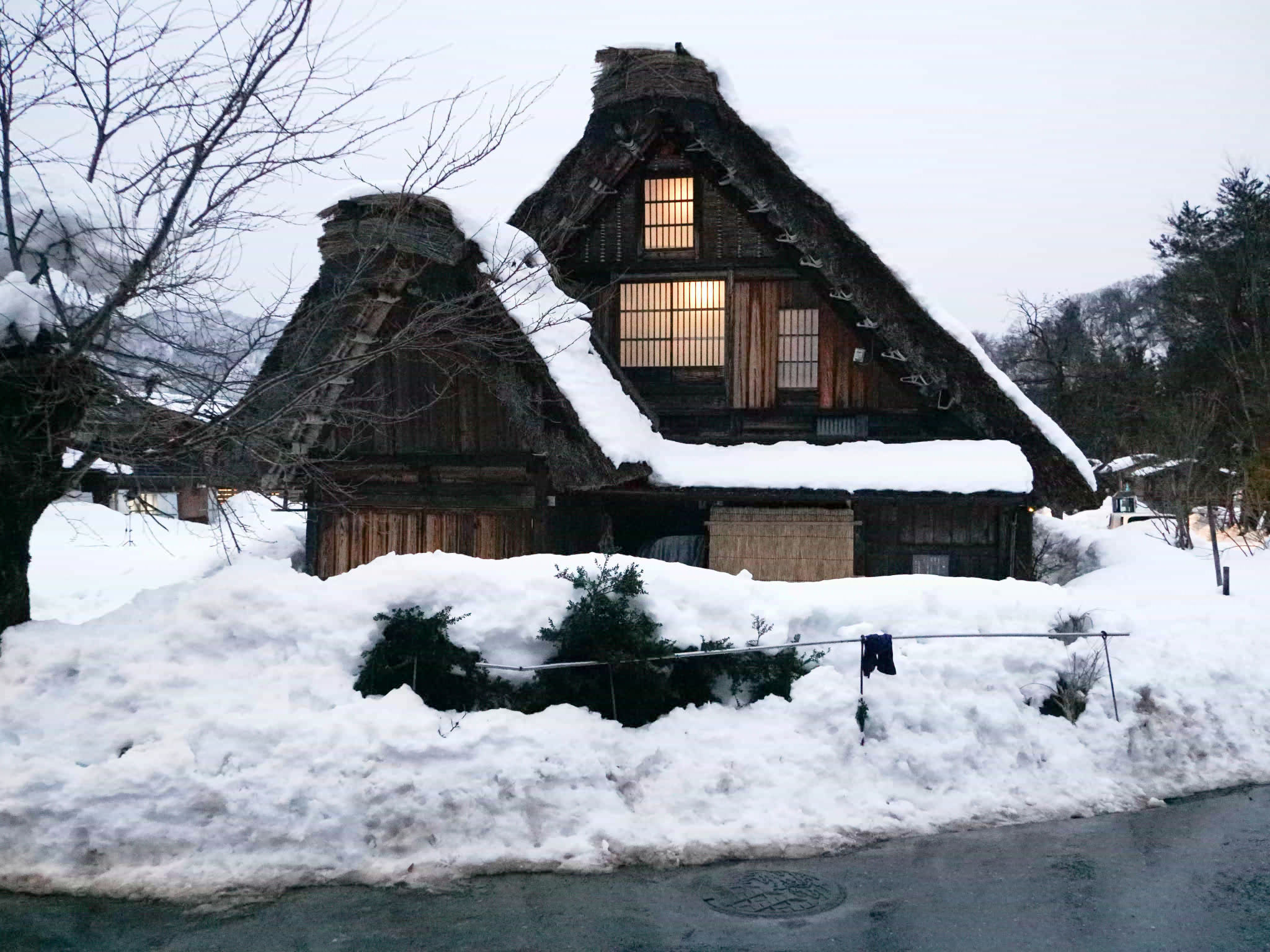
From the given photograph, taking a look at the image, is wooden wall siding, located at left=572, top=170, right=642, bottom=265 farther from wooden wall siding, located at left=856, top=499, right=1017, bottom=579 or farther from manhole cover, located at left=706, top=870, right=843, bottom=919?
manhole cover, located at left=706, top=870, right=843, bottom=919

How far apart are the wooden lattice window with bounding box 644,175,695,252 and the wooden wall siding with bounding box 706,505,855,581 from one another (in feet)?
11.7

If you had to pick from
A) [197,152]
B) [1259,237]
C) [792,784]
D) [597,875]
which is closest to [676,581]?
[792,784]

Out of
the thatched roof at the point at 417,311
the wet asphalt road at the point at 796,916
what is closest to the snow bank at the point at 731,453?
the thatched roof at the point at 417,311

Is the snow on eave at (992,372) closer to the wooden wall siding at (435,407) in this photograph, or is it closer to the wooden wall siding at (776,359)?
the wooden wall siding at (776,359)

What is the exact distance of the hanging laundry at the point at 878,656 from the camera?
6.33 metres

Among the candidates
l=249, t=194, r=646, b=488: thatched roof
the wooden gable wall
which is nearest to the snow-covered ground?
l=249, t=194, r=646, b=488: thatched roof

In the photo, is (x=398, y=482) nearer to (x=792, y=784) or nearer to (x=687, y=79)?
(x=687, y=79)

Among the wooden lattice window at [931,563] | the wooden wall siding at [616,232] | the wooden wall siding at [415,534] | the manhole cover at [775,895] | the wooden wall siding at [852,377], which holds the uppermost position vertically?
the wooden wall siding at [616,232]

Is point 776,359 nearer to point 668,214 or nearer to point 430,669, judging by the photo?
point 668,214

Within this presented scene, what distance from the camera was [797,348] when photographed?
11984mm

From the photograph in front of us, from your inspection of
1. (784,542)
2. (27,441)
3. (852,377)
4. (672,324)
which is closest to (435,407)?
(672,324)

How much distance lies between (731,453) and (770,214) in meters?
2.95

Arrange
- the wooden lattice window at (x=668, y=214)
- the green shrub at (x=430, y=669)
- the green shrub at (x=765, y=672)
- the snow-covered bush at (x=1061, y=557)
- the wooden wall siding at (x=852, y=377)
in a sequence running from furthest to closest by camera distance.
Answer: the snow-covered bush at (x=1061, y=557) < the wooden lattice window at (x=668, y=214) < the wooden wall siding at (x=852, y=377) < the green shrub at (x=765, y=672) < the green shrub at (x=430, y=669)

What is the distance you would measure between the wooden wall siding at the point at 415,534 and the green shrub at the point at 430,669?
212 inches
